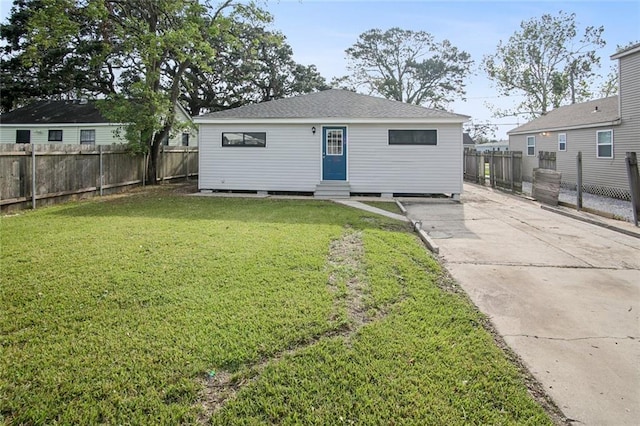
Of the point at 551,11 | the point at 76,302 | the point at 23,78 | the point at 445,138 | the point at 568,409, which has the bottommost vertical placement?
the point at 568,409

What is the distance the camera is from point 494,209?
410 inches

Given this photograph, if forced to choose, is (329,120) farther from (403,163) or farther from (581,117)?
(581,117)

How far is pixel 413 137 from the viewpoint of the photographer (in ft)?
41.4

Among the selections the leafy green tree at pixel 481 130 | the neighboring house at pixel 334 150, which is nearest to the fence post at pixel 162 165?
the neighboring house at pixel 334 150

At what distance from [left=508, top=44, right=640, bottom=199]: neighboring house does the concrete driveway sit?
735 cm

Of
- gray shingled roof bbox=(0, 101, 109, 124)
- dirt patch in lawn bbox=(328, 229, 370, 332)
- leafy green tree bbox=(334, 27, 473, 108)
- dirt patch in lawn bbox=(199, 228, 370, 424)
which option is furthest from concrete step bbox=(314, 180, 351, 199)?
leafy green tree bbox=(334, 27, 473, 108)

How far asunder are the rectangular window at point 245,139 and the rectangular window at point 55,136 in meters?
13.7

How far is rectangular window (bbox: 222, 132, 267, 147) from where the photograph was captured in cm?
1327

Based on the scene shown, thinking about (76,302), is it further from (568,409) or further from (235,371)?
(568,409)

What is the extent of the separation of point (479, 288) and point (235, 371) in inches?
115

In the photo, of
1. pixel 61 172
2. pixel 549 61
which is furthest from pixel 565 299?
pixel 549 61

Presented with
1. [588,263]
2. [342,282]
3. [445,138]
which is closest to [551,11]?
[445,138]

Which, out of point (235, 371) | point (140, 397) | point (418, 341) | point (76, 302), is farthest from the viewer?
point (76, 302)

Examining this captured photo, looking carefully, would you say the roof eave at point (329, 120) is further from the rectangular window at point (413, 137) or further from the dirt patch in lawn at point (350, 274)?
the dirt patch in lawn at point (350, 274)
